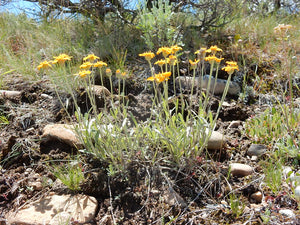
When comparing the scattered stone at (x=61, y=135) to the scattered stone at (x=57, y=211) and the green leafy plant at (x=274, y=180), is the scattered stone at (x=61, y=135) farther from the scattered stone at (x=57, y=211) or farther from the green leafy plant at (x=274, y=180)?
the green leafy plant at (x=274, y=180)

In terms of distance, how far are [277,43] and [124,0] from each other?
218 cm

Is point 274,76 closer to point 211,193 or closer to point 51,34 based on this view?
point 211,193

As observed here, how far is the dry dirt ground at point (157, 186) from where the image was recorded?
1.46 m

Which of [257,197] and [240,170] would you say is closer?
[257,197]

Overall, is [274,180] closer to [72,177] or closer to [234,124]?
[234,124]

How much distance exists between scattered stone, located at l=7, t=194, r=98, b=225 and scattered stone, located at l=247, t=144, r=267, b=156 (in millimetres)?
1191

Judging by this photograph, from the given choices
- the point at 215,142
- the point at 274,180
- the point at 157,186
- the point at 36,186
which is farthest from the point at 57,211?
the point at 274,180

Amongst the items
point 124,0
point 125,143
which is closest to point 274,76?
point 125,143

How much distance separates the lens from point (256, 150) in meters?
1.86

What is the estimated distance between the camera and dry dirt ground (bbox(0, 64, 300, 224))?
4.79ft

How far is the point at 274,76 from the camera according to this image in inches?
110

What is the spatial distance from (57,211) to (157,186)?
646 mm

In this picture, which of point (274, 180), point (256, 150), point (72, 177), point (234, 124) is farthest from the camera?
point (234, 124)

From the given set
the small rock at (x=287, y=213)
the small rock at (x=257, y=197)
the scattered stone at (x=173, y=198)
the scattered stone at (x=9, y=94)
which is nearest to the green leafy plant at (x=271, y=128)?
the small rock at (x=257, y=197)
